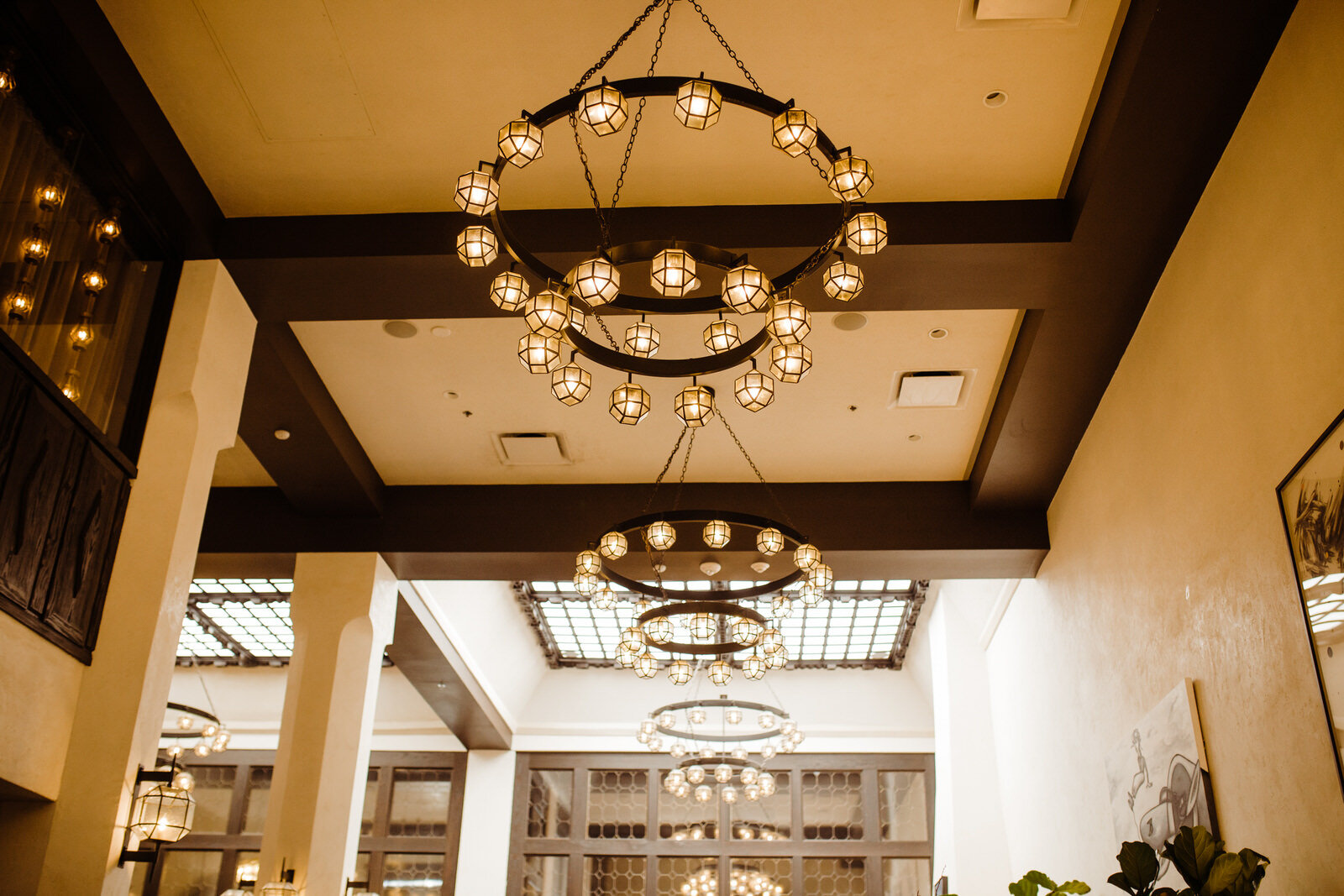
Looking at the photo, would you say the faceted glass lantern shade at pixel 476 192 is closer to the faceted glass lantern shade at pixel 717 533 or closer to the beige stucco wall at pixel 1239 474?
the faceted glass lantern shade at pixel 717 533

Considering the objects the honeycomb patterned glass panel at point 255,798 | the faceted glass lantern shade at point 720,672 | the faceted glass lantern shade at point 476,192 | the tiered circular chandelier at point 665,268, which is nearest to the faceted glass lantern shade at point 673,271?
the tiered circular chandelier at point 665,268

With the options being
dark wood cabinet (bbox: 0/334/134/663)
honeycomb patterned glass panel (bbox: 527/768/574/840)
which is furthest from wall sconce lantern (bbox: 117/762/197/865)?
honeycomb patterned glass panel (bbox: 527/768/574/840)

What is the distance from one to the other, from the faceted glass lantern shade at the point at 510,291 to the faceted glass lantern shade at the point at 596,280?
637 mm

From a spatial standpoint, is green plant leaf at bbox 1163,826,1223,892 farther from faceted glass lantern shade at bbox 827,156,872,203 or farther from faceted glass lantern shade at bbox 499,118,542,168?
faceted glass lantern shade at bbox 499,118,542,168

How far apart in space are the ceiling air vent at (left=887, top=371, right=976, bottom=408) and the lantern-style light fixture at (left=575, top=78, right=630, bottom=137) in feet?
14.5

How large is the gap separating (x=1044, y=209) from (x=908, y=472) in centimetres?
375

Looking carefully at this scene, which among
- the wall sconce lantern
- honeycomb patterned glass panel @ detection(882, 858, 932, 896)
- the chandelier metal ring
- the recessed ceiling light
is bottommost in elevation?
the wall sconce lantern

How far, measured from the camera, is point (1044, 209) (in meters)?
6.47

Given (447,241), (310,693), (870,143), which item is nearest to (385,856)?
(310,693)

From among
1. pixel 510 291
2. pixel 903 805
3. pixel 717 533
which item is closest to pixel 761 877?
pixel 903 805

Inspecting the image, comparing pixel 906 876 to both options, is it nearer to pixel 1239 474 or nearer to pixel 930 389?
pixel 930 389

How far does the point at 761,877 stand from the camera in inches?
634

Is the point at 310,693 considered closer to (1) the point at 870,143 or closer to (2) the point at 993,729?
(1) the point at 870,143

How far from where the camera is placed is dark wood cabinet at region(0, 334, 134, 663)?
508 cm
